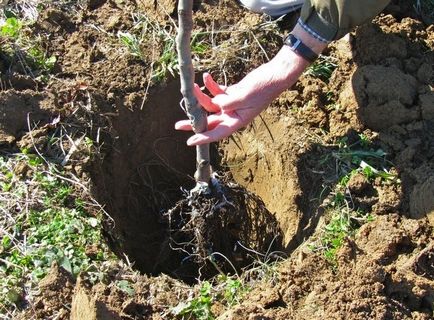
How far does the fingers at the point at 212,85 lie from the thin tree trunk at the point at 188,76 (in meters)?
0.12

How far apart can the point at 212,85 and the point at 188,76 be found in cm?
21

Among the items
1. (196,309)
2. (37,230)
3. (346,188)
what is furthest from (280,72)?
(37,230)

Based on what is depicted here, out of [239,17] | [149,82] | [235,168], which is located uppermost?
[239,17]

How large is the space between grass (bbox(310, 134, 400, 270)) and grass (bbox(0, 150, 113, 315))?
2.50 ft

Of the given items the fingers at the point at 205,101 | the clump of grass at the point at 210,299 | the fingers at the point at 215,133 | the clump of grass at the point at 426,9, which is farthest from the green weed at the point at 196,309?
the clump of grass at the point at 426,9

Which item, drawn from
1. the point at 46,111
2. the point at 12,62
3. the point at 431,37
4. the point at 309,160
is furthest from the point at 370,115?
the point at 12,62

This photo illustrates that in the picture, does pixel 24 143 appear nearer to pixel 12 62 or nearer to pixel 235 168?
pixel 12 62

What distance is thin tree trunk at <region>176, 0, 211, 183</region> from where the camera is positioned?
2.36m

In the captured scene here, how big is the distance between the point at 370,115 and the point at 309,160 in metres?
0.30

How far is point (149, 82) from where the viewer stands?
3109 mm

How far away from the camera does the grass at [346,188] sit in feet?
8.50

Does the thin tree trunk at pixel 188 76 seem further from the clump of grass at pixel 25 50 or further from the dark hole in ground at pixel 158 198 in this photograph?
the clump of grass at pixel 25 50

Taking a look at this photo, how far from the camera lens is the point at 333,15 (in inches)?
107

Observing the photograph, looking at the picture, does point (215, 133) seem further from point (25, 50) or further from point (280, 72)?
point (25, 50)
